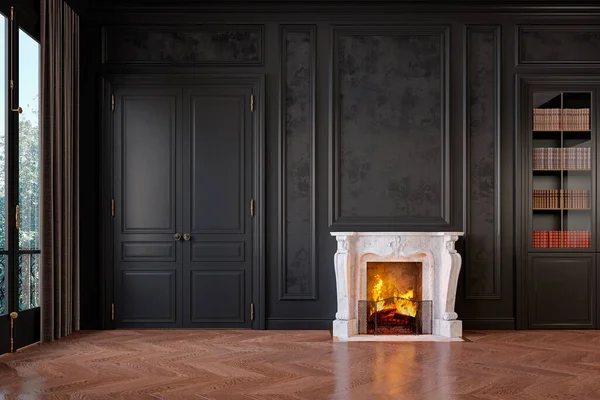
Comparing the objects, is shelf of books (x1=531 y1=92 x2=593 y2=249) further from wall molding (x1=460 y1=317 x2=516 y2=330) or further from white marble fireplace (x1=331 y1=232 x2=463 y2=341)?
white marble fireplace (x1=331 y1=232 x2=463 y2=341)

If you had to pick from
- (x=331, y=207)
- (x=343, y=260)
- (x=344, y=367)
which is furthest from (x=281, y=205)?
(x=344, y=367)

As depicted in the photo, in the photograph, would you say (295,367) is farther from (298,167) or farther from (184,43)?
(184,43)

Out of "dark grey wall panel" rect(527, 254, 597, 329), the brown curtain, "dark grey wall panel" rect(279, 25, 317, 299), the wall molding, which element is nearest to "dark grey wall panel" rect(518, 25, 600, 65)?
"dark grey wall panel" rect(527, 254, 597, 329)

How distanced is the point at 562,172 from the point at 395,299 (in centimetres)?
218

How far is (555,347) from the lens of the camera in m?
5.27

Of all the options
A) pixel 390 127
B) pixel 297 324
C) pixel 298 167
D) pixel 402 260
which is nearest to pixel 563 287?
pixel 402 260

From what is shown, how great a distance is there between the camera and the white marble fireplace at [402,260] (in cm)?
573

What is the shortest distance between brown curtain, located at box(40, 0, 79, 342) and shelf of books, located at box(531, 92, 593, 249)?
15.2ft

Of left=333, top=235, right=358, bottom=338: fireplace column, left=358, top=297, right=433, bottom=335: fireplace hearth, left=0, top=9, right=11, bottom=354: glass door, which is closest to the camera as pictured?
left=0, top=9, right=11, bottom=354: glass door

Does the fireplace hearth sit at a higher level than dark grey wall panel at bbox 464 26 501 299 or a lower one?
lower

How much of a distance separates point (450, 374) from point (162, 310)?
10.1ft

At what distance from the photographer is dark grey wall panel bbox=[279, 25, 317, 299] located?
20.2ft

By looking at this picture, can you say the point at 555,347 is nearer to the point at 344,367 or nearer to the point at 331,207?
the point at 344,367

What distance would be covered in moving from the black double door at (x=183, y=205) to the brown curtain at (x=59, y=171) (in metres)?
0.43
